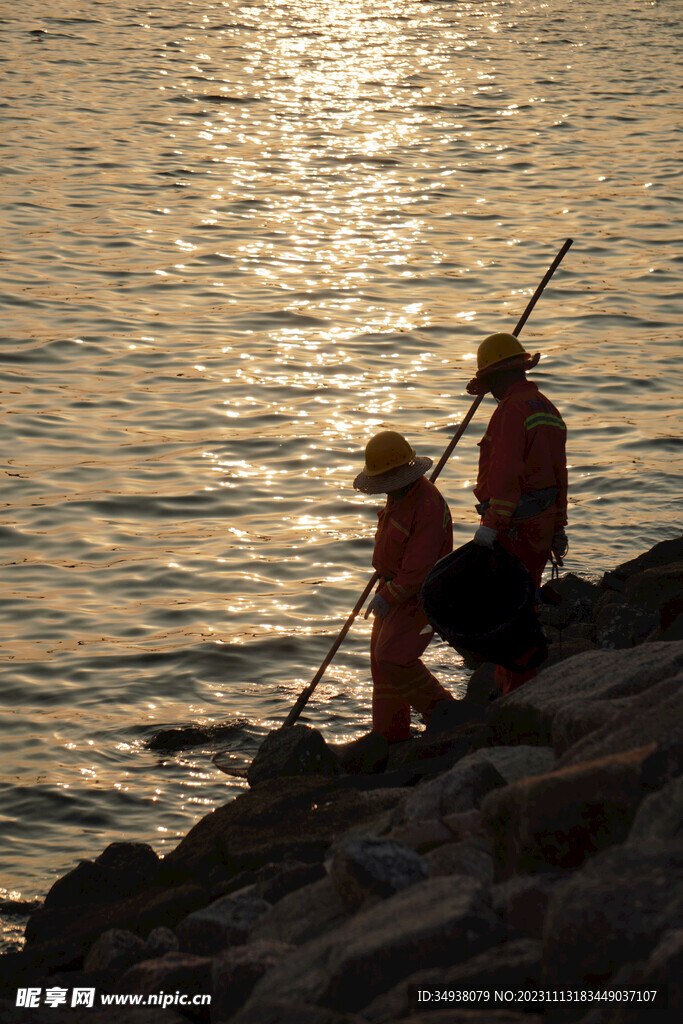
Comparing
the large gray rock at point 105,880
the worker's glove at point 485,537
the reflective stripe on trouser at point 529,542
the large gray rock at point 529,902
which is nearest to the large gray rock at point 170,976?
the large gray rock at point 529,902

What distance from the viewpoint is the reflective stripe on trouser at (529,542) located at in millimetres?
7332

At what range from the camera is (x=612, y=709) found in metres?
5.11

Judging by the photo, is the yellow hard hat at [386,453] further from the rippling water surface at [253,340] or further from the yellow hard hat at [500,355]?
the rippling water surface at [253,340]

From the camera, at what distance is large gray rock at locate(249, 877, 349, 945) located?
4.58 metres

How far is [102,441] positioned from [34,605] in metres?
3.33

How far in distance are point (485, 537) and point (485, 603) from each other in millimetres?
348

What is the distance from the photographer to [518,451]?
23.3ft

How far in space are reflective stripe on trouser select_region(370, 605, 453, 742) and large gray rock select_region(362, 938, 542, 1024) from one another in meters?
3.59

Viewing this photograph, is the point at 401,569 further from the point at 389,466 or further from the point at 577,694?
the point at 577,694

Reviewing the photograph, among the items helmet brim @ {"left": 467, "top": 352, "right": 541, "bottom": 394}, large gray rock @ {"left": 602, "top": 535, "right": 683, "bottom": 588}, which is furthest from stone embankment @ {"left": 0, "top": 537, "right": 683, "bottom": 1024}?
large gray rock @ {"left": 602, "top": 535, "right": 683, "bottom": 588}

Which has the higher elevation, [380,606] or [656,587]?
[380,606]

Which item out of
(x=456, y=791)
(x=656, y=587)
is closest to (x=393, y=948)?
(x=456, y=791)

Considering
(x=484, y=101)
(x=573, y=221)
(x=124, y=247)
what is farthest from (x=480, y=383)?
(x=484, y=101)

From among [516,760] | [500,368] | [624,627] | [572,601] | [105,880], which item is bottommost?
[572,601]
